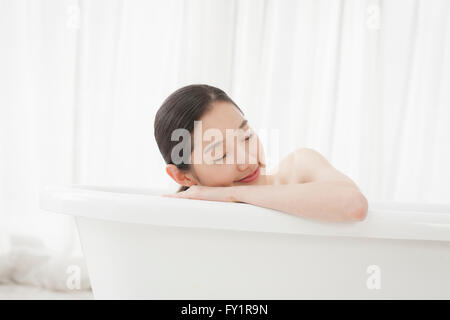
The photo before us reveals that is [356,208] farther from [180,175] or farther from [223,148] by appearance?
[180,175]

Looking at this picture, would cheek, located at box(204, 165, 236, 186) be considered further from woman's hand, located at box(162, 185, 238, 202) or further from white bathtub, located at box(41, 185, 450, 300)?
white bathtub, located at box(41, 185, 450, 300)

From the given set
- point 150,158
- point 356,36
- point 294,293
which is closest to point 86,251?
point 294,293

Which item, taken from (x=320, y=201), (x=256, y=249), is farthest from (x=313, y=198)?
(x=256, y=249)

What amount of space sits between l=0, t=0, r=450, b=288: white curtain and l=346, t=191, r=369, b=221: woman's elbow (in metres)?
1.20

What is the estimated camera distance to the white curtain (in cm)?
184

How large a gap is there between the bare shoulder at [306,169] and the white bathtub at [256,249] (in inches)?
5.8

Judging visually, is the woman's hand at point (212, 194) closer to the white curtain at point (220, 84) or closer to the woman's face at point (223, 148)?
the woman's face at point (223, 148)

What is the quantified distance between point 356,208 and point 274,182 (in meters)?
0.37

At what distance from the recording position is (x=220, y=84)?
194 cm

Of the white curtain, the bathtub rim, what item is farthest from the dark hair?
the white curtain

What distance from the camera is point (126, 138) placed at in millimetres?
1886

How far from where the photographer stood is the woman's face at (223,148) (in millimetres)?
918

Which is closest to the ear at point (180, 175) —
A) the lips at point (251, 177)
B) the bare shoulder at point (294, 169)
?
the lips at point (251, 177)
